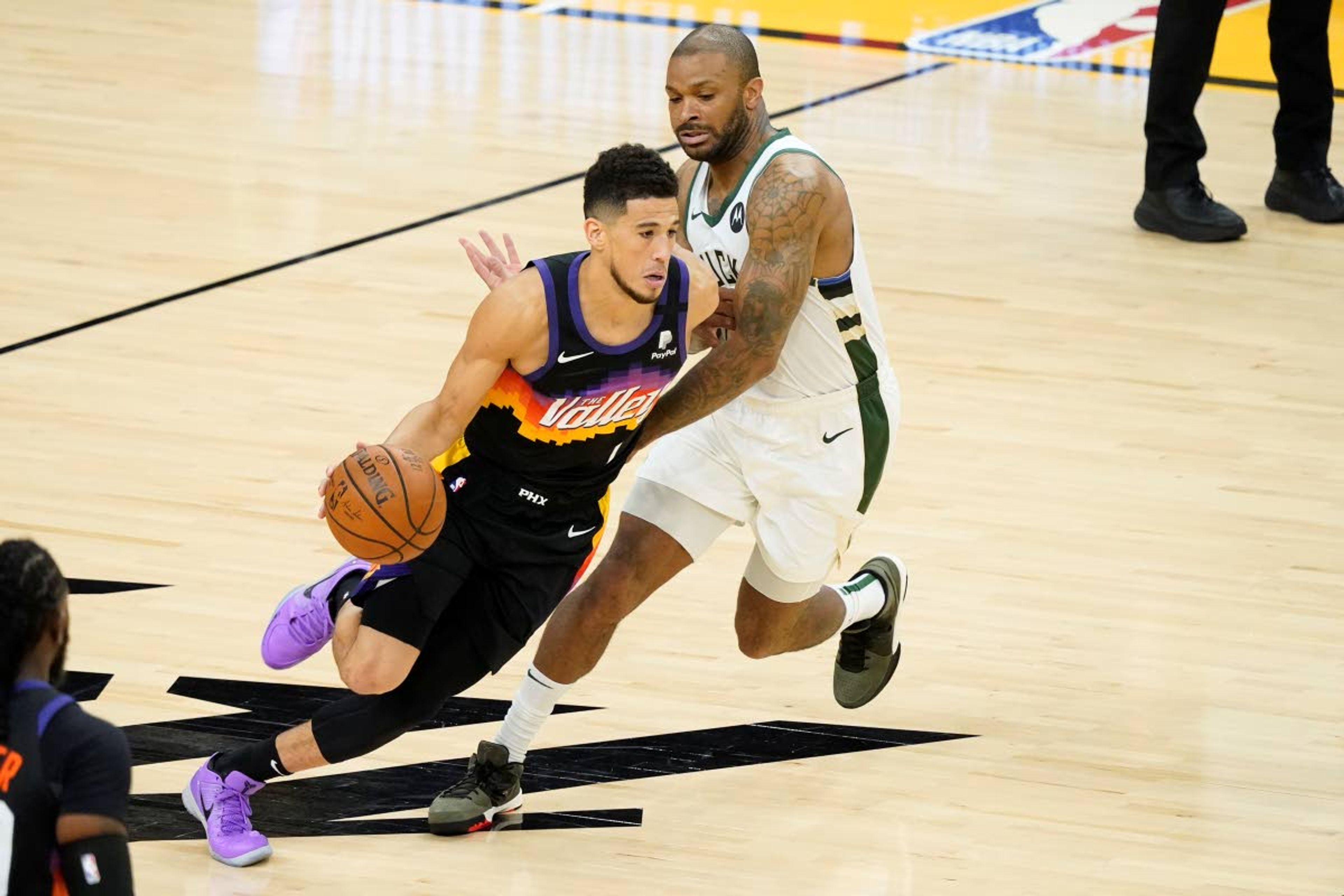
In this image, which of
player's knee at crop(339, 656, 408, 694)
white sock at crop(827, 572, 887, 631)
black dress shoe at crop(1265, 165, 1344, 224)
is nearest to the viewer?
player's knee at crop(339, 656, 408, 694)

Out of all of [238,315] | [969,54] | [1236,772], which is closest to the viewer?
[1236,772]

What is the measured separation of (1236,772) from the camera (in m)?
5.33

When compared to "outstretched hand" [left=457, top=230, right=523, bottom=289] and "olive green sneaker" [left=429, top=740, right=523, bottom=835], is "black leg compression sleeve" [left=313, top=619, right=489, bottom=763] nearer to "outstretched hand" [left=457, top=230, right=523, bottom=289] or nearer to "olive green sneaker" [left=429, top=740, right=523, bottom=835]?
"olive green sneaker" [left=429, top=740, right=523, bottom=835]

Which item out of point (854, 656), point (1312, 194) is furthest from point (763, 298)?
point (1312, 194)

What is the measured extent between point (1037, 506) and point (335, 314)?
10.5 ft

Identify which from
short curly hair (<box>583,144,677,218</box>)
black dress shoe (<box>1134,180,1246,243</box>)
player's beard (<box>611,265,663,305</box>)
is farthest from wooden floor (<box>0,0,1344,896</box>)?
short curly hair (<box>583,144,677,218</box>)

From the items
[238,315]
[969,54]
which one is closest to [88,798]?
→ [238,315]

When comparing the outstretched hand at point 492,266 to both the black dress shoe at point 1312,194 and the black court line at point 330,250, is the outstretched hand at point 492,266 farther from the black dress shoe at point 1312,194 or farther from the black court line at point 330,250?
the black dress shoe at point 1312,194

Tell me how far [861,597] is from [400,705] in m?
1.47

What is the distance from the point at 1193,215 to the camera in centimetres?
1073

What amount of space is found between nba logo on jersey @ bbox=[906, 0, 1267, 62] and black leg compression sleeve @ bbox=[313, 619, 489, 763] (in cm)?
1086

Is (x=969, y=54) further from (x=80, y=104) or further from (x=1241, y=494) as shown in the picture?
(x=1241, y=494)

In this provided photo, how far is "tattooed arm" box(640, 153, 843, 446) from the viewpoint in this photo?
4.93 meters

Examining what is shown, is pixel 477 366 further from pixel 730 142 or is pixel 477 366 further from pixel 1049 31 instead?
pixel 1049 31
